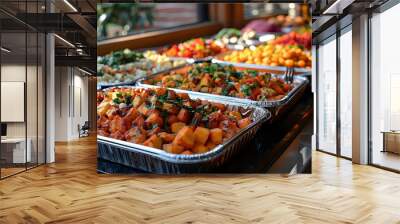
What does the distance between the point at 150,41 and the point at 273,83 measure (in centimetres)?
175

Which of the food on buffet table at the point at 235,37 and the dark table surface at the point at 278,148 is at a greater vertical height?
the food on buffet table at the point at 235,37

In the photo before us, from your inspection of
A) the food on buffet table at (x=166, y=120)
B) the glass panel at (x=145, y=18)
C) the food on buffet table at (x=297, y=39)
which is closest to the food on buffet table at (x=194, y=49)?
the glass panel at (x=145, y=18)

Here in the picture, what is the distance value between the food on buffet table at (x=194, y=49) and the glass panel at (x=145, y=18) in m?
0.27

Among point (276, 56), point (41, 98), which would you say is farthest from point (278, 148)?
point (41, 98)

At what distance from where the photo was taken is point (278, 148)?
5863mm

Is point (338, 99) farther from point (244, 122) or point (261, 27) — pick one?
point (244, 122)

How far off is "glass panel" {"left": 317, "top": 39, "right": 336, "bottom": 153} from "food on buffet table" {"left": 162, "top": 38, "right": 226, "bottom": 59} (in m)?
3.89

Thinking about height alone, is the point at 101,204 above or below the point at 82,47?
below

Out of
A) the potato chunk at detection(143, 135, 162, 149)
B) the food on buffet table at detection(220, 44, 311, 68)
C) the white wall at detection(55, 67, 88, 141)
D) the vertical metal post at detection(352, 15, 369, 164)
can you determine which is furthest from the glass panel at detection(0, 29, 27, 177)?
the vertical metal post at detection(352, 15, 369, 164)

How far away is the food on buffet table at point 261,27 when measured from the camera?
604cm

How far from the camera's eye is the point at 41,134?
7242 mm

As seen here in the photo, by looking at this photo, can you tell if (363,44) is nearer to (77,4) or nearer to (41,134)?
(77,4)

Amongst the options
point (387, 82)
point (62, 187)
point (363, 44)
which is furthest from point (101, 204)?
point (363, 44)

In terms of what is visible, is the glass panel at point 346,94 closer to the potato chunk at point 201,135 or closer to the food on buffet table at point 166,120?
the food on buffet table at point 166,120
